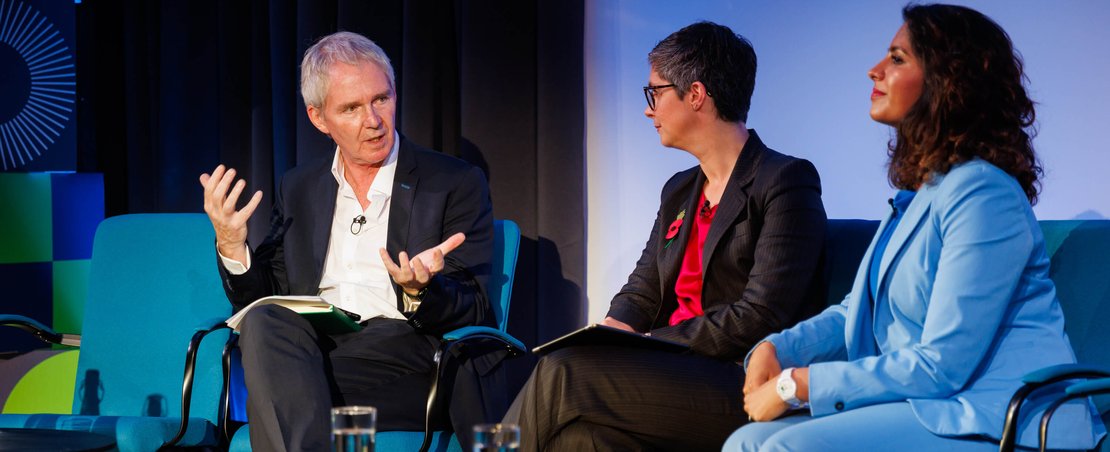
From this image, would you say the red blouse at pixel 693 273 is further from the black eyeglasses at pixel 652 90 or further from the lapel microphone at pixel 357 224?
the lapel microphone at pixel 357 224

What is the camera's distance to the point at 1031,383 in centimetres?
188

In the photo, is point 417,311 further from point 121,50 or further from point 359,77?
point 121,50

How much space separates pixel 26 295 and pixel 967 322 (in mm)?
3518

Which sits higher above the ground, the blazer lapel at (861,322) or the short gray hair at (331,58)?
the short gray hair at (331,58)

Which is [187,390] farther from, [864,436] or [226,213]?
[864,436]

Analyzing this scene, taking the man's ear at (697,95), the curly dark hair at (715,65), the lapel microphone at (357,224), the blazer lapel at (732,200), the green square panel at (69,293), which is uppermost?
the curly dark hair at (715,65)

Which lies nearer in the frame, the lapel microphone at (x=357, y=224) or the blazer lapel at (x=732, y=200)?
the blazer lapel at (x=732, y=200)

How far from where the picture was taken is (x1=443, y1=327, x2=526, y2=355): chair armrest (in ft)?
9.34

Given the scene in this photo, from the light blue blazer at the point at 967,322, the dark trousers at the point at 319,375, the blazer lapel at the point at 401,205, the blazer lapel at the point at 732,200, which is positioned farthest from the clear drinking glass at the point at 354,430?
the blazer lapel at the point at 401,205

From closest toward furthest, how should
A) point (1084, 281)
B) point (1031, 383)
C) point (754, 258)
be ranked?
point (1031, 383) → point (1084, 281) → point (754, 258)

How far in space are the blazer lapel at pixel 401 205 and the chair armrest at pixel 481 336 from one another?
0.41 meters

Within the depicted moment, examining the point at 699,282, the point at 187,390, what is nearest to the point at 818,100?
the point at 699,282

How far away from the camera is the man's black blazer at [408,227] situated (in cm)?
314

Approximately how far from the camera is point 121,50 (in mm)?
4613
